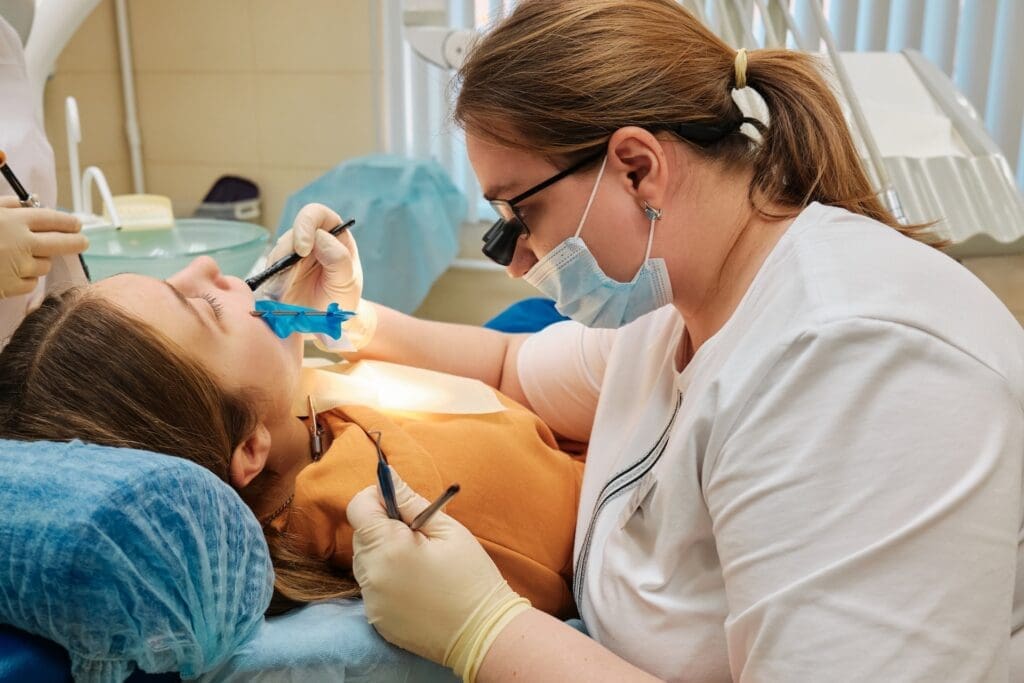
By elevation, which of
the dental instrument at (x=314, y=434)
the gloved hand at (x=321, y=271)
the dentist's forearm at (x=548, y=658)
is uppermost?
the gloved hand at (x=321, y=271)

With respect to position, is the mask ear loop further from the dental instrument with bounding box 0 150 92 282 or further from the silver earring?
the dental instrument with bounding box 0 150 92 282

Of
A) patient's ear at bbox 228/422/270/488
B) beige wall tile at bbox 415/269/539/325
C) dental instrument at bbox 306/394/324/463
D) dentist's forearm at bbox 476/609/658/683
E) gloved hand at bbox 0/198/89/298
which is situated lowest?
beige wall tile at bbox 415/269/539/325

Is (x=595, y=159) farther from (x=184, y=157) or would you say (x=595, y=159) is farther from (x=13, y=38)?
(x=184, y=157)

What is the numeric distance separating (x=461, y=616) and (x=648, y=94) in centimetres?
68

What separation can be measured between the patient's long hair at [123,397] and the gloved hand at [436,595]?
0.53 ft

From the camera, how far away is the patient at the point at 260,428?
1.17m

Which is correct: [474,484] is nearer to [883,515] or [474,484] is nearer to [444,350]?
[444,350]

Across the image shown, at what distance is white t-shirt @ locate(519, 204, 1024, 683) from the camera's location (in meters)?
0.85

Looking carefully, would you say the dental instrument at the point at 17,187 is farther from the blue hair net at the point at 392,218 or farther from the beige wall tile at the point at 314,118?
the beige wall tile at the point at 314,118

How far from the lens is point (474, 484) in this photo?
1.39m

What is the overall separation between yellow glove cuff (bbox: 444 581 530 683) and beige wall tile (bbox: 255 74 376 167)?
273 centimetres

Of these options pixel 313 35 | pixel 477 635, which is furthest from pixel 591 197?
pixel 313 35

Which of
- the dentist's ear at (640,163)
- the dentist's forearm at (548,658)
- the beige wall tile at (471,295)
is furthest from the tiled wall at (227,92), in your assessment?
the dentist's forearm at (548,658)

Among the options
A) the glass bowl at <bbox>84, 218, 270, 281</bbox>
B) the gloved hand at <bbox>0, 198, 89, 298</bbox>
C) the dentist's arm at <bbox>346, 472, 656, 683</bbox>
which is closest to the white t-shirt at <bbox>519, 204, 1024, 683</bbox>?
the dentist's arm at <bbox>346, 472, 656, 683</bbox>
